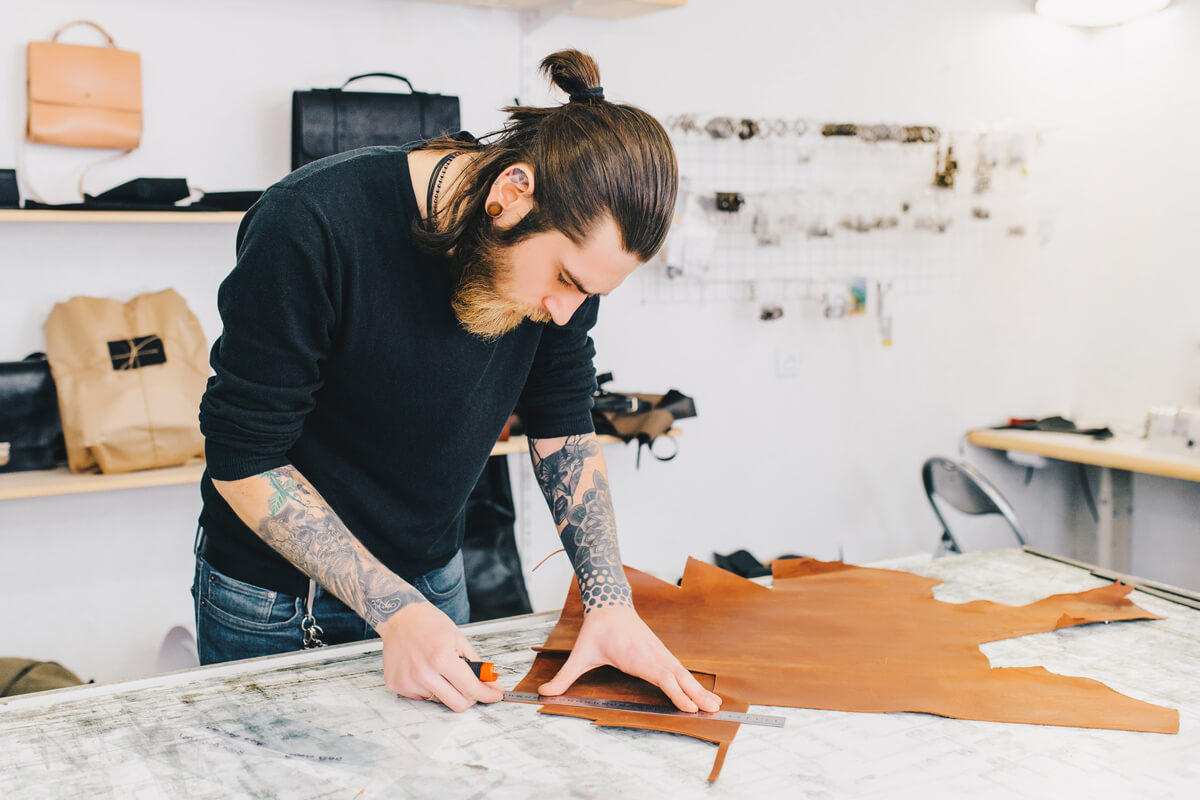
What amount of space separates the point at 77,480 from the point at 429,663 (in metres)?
1.40

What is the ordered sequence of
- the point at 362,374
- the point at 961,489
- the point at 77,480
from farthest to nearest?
1. the point at 961,489
2. the point at 77,480
3. the point at 362,374

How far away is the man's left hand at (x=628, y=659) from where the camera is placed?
107 centimetres

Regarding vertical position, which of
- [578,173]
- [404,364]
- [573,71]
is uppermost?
[573,71]

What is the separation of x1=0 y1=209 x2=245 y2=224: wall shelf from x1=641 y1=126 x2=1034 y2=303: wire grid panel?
123 centimetres

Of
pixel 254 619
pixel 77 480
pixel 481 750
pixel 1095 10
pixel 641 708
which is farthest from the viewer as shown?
pixel 1095 10

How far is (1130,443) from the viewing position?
10.1 ft

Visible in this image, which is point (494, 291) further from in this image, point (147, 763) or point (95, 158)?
point (95, 158)

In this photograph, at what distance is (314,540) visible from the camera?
1142 millimetres

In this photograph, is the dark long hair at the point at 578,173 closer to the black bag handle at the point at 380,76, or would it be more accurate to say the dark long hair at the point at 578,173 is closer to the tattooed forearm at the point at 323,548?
the tattooed forearm at the point at 323,548

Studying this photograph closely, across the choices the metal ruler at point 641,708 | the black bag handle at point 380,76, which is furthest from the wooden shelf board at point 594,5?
the metal ruler at point 641,708

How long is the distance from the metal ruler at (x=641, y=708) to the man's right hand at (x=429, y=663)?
0.04 metres

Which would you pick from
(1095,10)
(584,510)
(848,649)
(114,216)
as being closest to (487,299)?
(584,510)

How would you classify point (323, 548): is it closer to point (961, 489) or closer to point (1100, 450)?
point (961, 489)

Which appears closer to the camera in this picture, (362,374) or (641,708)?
(641,708)
